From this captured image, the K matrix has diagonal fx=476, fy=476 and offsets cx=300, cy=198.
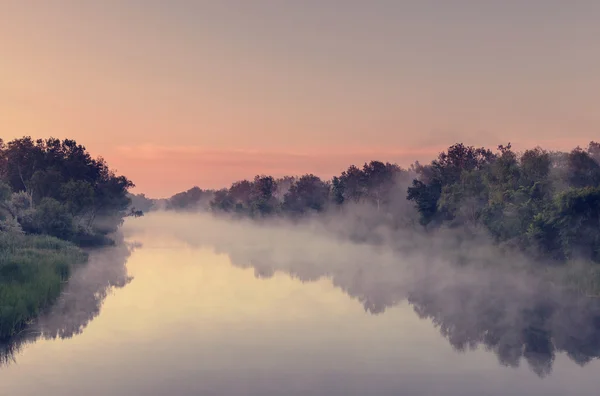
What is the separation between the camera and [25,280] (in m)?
31.7

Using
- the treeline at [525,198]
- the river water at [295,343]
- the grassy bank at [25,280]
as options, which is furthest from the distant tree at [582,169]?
the grassy bank at [25,280]

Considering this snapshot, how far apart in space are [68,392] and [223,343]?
8.15 meters

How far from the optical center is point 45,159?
92812 millimetres

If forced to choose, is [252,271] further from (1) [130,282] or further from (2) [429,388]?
(2) [429,388]

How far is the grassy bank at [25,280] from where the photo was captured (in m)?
24.9

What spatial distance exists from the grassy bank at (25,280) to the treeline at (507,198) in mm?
42390

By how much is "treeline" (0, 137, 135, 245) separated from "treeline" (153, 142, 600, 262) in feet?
176

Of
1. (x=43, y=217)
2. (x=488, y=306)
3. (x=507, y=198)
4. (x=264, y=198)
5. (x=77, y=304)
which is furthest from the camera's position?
(x=264, y=198)

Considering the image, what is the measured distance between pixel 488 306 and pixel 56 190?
2887 inches

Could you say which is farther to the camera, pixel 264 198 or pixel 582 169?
pixel 264 198

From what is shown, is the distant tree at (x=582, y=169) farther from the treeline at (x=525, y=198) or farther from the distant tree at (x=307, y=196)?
the distant tree at (x=307, y=196)

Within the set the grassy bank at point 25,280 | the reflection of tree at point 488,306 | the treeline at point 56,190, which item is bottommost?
the reflection of tree at point 488,306

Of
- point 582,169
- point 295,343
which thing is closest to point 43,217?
point 295,343

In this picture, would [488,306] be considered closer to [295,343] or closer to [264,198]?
[295,343]
